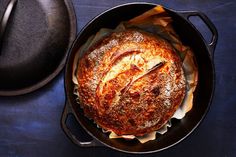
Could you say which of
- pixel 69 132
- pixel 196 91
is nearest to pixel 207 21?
pixel 196 91

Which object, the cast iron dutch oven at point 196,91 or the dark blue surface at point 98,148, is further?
the dark blue surface at point 98,148

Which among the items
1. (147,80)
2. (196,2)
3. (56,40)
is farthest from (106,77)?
(196,2)

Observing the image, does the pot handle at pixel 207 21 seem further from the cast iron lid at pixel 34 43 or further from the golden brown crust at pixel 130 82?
the cast iron lid at pixel 34 43

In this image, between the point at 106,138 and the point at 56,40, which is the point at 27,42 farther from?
the point at 106,138

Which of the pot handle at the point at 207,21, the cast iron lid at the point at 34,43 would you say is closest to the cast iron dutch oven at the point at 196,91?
the pot handle at the point at 207,21

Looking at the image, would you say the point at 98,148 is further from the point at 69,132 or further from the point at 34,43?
the point at 34,43

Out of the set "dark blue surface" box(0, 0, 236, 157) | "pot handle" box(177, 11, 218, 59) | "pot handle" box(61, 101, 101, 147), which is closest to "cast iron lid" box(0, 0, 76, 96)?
"dark blue surface" box(0, 0, 236, 157)
